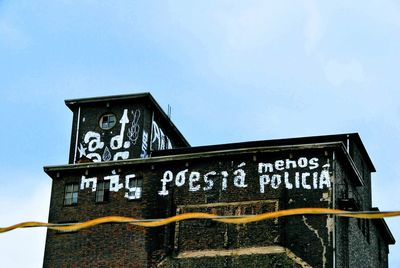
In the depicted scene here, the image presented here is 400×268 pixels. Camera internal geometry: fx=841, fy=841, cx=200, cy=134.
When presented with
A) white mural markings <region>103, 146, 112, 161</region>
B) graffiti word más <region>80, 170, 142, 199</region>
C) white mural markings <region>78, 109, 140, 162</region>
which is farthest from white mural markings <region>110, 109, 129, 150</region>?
graffiti word más <region>80, 170, 142, 199</region>

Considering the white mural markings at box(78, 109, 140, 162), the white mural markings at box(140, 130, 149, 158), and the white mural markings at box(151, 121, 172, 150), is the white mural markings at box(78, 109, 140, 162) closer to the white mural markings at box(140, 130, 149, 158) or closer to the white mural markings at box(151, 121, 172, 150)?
the white mural markings at box(140, 130, 149, 158)

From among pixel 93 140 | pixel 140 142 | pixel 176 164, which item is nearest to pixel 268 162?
pixel 176 164

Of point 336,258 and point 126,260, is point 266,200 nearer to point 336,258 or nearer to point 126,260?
point 336,258

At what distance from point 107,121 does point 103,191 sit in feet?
15.6

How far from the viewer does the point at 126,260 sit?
44.4m

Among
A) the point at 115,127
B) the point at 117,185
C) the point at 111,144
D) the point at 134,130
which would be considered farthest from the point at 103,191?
the point at 115,127

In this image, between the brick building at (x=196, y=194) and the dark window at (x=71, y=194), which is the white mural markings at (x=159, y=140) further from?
the dark window at (x=71, y=194)

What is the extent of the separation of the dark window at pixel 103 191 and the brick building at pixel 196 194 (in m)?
0.06

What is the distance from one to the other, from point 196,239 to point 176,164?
441 centimetres

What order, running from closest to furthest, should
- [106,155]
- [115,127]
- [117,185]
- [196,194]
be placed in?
1. [196,194]
2. [117,185]
3. [106,155]
4. [115,127]

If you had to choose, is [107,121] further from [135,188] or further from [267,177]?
[267,177]

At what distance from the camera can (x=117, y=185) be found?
→ 46594 millimetres

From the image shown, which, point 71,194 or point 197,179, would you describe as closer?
point 197,179

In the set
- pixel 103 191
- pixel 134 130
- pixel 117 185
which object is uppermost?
pixel 134 130
